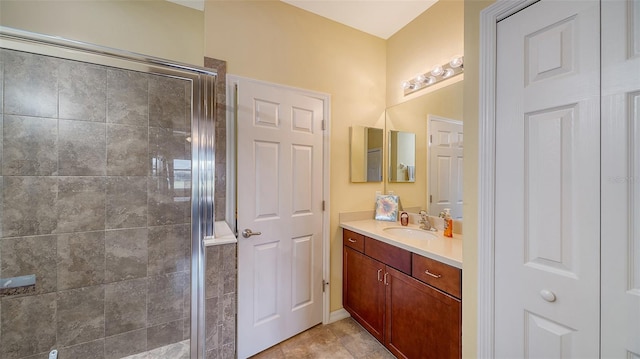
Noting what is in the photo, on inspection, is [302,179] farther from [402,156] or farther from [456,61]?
[456,61]

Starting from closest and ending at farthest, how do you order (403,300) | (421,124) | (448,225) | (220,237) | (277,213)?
(220,237) < (403,300) < (448,225) < (277,213) < (421,124)

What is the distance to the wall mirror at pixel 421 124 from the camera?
177cm

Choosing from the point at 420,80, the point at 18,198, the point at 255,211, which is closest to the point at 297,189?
the point at 255,211

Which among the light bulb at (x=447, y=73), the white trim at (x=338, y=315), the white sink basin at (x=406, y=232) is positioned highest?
the light bulb at (x=447, y=73)

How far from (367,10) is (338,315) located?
275 centimetres

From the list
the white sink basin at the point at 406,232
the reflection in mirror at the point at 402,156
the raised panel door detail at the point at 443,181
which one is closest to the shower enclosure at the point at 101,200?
the white sink basin at the point at 406,232

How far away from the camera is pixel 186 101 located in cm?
167

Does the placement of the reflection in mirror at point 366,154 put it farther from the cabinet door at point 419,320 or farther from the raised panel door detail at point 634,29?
the raised panel door detail at point 634,29

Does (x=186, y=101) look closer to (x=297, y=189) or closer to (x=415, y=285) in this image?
(x=297, y=189)

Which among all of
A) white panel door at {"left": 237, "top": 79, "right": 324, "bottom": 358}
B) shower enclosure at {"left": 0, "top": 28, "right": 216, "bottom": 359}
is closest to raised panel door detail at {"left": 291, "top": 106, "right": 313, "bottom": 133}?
white panel door at {"left": 237, "top": 79, "right": 324, "bottom": 358}

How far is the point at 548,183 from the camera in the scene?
32.2 inches

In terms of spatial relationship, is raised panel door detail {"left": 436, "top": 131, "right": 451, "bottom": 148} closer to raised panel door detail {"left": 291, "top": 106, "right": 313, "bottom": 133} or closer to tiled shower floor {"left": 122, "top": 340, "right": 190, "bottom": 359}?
raised panel door detail {"left": 291, "top": 106, "right": 313, "bottom": 133}

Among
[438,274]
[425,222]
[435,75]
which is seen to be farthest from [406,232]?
[435,75]

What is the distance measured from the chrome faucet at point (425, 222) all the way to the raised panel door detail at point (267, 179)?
4.01 ft
